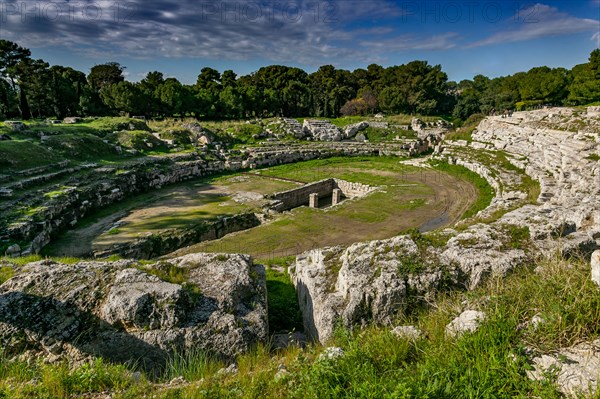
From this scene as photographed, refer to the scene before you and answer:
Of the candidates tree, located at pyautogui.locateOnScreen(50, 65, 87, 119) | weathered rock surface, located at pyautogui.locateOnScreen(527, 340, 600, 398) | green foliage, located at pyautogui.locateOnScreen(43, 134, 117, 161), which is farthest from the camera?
tree, located at pyautogui.locateOnScreen(50, 65, 87, 119)

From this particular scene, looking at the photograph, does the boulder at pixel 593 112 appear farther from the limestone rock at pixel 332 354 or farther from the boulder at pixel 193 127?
the boulder at pixel 193 127

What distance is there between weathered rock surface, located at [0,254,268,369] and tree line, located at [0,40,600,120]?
44604mm

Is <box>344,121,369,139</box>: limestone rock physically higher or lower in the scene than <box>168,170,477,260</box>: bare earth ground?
higher

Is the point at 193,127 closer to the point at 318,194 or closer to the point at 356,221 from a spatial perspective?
the point at 318,194

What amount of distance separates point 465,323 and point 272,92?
188 feet

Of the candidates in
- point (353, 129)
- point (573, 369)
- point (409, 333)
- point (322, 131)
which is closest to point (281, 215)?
point (409, 333)

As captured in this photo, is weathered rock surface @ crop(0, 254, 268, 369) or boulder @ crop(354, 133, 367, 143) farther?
boulder @ crop(354, 133, 367, 143)

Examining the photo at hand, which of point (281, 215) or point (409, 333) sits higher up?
point (409, 333)

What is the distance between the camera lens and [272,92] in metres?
57.4

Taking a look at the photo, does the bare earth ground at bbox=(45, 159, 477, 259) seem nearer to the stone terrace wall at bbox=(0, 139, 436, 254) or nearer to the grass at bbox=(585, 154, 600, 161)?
the stone terrace wall at bbox=(0, 139, 436, 254)

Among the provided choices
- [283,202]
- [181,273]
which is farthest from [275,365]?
[283,202]

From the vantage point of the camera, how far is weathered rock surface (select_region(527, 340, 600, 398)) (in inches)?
113

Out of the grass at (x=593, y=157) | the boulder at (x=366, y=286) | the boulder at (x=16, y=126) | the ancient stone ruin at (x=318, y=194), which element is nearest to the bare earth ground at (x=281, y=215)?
the ancient stone ruin at (x=318, y=194)

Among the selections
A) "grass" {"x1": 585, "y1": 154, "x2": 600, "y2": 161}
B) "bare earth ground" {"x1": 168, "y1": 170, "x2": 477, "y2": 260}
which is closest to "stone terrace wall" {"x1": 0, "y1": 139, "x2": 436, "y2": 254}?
"bare earth ground" {"x1": 168, "y1": 170, "x2": 477, "y2": 260}
